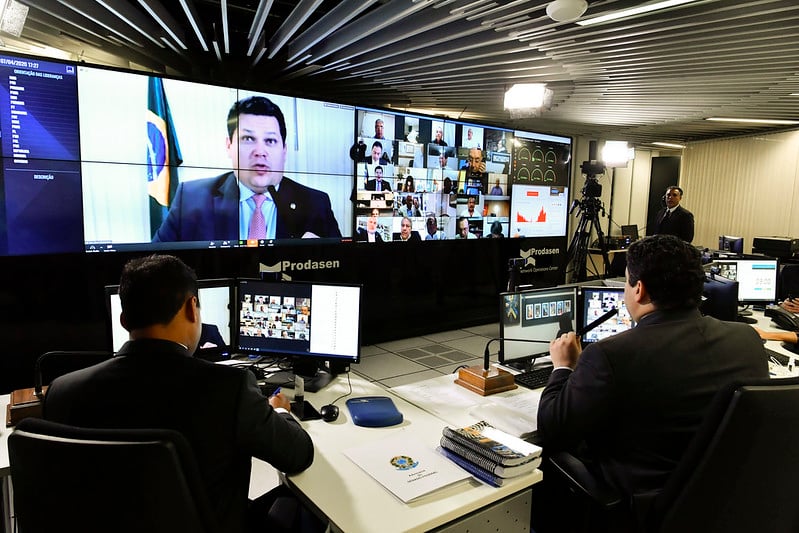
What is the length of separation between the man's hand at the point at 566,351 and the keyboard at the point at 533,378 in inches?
18.1

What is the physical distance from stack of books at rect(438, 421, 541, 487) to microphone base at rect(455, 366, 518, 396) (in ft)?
1.81

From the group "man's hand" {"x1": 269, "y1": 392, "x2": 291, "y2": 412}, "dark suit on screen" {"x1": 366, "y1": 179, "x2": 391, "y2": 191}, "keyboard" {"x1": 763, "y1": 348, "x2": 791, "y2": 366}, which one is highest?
"dark suit on screen" {"x1": 366, "y1": 179, "x2": 391, "y2": 191}

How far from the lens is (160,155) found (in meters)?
4.01

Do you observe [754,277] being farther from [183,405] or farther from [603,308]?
[183,405]

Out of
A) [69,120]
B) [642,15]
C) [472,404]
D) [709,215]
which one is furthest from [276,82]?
[709,215]

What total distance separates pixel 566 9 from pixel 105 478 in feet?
10.1

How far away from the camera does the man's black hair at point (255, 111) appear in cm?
435

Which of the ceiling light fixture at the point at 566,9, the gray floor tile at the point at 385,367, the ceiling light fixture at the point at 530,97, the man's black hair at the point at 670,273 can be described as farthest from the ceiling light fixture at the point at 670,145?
the man's black hair at the point at 670,273

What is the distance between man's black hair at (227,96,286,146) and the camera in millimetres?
4348

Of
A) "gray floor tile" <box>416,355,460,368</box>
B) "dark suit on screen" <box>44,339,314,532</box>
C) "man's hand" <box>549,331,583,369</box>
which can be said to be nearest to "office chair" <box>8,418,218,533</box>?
"dark suit on screen" <box>44,339,314,532</box>

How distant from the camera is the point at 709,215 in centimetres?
919

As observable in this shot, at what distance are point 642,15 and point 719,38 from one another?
74cm

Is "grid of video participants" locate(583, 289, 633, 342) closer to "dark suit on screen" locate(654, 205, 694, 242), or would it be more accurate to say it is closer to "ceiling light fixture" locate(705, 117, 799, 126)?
"dark suit on screen" locate(654, 205, 694, 242)

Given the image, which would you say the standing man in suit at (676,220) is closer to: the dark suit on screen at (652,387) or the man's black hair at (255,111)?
the man's black hair at (255,111)
